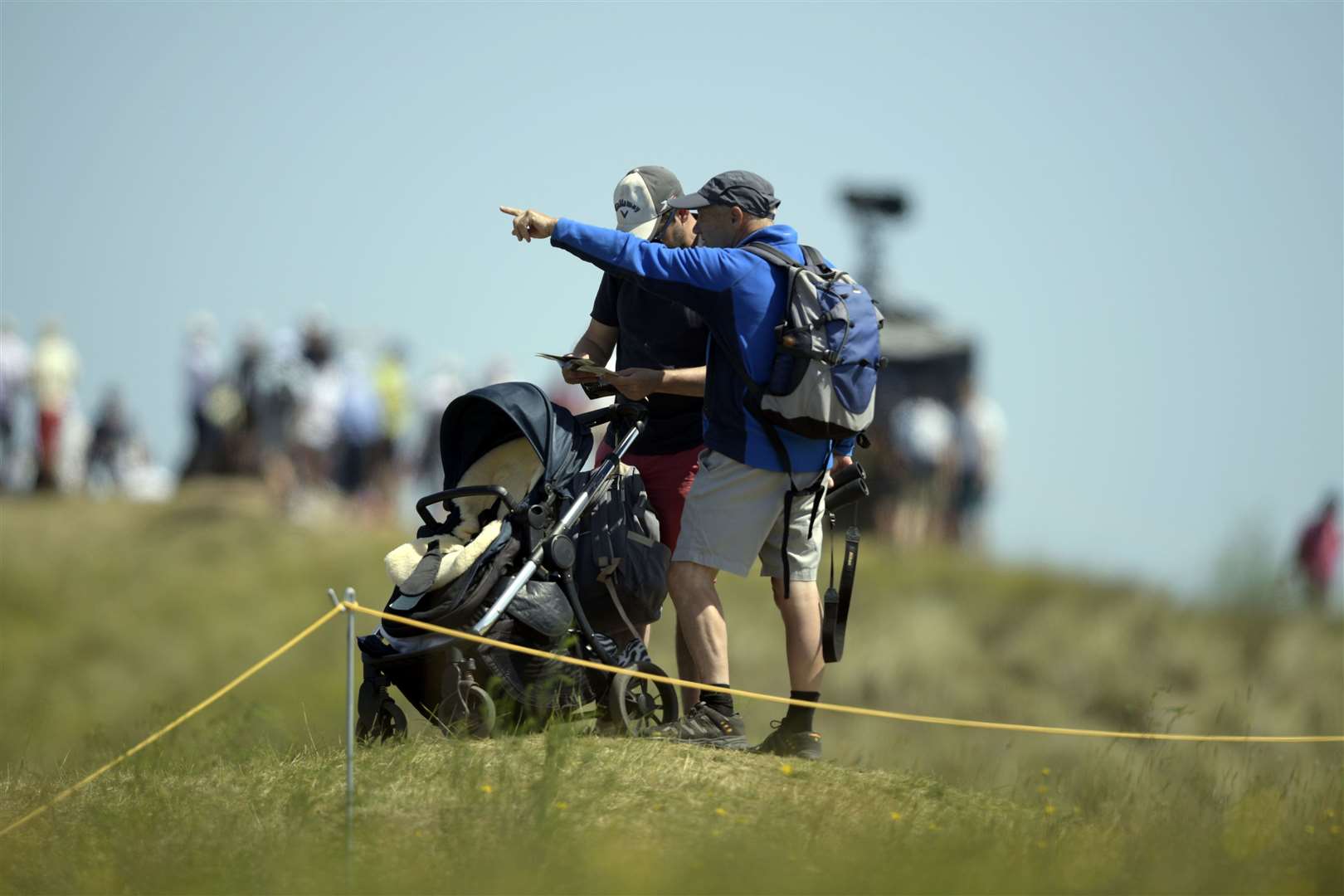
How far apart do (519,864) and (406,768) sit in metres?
1.18

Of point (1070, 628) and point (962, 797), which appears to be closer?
point (962, 797)

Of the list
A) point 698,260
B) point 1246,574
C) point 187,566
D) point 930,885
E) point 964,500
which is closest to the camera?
point 930,885

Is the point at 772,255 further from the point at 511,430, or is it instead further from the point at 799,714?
the point at 799,714

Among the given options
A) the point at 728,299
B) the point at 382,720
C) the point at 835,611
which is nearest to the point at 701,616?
the point at 835,611

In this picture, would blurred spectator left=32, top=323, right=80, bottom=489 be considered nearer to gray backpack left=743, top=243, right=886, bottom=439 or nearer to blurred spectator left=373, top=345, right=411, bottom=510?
blurred spectator left=373, top=345, right=411, bottom=510

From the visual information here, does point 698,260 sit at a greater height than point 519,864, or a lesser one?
greater

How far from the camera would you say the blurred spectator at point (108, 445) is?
2348 cm

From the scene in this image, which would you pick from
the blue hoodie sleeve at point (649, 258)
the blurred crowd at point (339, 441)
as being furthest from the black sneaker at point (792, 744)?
the blurred crowd at point (339, 441)

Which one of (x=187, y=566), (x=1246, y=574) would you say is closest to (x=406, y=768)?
(x=187, y=566)

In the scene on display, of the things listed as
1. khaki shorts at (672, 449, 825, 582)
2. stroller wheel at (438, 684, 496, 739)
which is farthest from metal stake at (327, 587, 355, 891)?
khaki shorts at (672, 449, 825, 582)

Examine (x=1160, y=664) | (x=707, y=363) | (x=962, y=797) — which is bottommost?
(x=1160, y=664)

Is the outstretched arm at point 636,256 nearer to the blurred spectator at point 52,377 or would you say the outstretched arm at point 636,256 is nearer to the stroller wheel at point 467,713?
the stroller wheel at point 467,713

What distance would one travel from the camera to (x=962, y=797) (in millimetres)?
7852

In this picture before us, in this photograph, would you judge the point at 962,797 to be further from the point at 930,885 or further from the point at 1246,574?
the point at 1246,574
